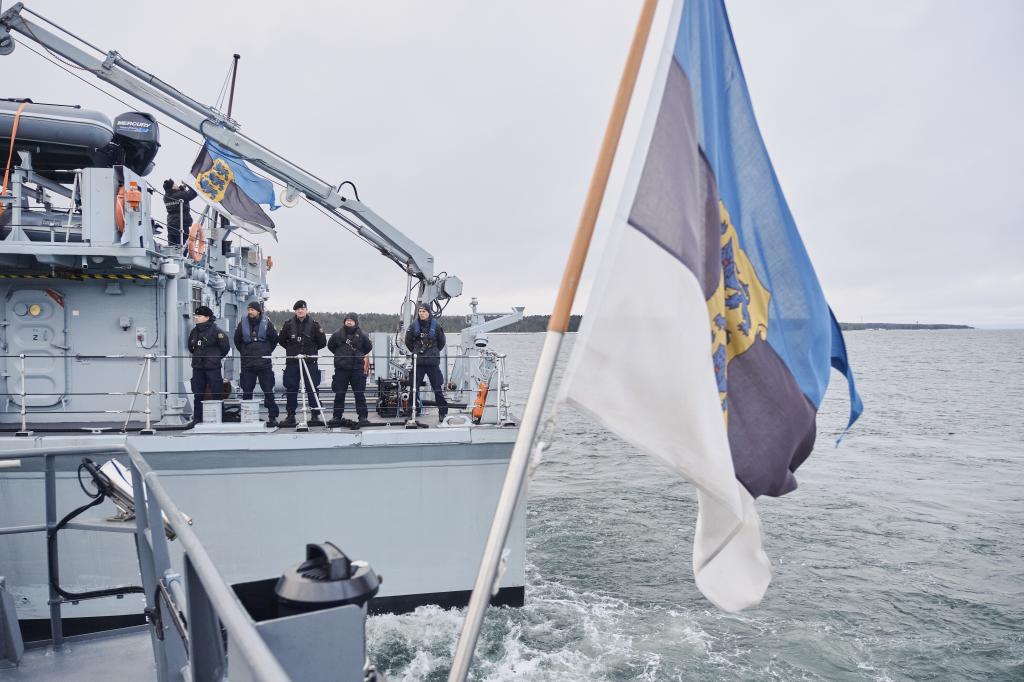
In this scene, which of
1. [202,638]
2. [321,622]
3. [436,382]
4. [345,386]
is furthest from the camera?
[436,382]

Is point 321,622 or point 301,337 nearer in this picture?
point 321,622

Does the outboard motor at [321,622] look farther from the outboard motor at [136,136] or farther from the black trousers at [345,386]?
the outboard motor at [136,136]

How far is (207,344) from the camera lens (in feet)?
30.2

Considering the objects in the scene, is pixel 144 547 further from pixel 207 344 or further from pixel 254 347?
pixel 254 347

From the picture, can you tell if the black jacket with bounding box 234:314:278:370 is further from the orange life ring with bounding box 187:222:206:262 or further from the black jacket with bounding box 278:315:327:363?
the orange life ring with bounding box 187:222:206:262

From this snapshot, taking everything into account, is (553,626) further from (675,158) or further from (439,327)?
(675,158)

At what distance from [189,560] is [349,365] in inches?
289

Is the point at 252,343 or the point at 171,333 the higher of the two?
the point at 171,333

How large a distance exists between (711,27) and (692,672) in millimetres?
7846

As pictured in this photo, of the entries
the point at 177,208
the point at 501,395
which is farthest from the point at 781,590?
the point at 177,208

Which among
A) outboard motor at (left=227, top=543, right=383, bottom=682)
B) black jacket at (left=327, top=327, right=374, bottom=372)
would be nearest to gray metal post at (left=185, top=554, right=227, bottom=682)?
outboard motor at (left=227, top=543, right=383, bottom=682)

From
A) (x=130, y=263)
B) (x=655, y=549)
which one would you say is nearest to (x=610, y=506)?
(x=655, y=549)

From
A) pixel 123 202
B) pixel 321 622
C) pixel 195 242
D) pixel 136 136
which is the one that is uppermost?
pixel 136 136

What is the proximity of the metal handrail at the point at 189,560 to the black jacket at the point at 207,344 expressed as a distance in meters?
5.35
